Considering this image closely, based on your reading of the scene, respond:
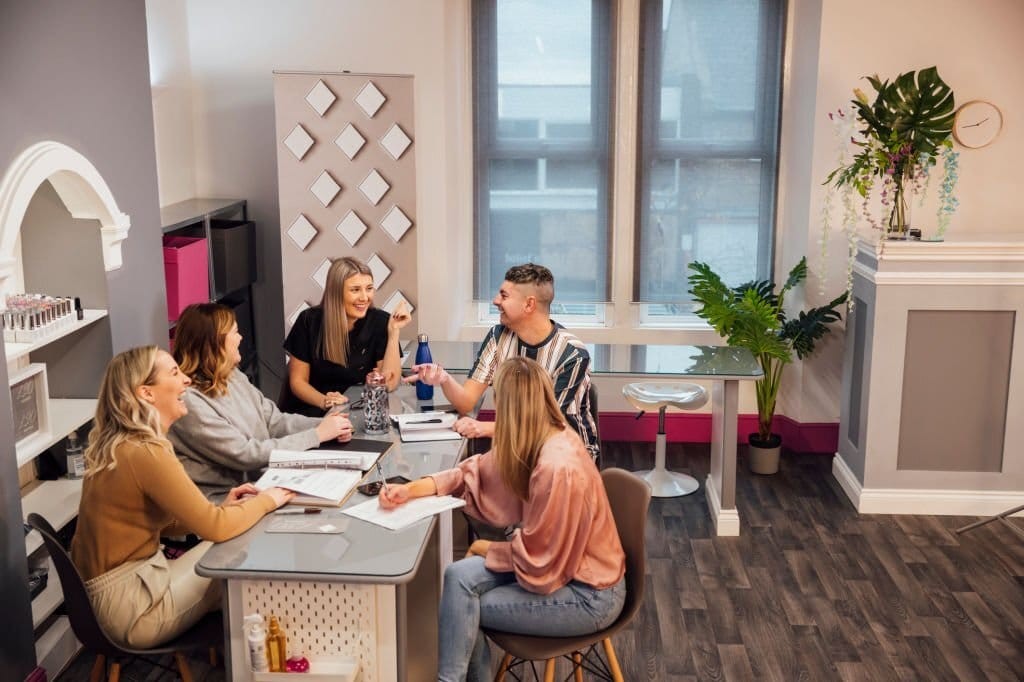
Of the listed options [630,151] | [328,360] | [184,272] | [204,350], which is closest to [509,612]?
[204,350]

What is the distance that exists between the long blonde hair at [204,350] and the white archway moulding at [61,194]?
550mm

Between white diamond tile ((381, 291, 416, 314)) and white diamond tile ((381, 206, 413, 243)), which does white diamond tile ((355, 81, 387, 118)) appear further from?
white diamond tile ((381, 291, 416, 314))

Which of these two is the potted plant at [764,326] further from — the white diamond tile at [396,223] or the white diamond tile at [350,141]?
the white diamond tile at [350,141]

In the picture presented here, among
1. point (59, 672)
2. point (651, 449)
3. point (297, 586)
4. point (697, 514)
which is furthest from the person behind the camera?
point (651, 449)

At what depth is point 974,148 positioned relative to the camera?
5406 mm

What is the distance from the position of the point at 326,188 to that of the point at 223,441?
7.17ft

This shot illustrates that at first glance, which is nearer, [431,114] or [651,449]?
[431,114]

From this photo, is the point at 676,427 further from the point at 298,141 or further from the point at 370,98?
the point at 298,141

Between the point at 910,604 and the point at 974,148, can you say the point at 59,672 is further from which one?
the point at 974,148

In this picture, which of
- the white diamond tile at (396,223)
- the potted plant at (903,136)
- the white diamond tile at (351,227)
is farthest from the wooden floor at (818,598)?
the white diamond tile at (351,227)

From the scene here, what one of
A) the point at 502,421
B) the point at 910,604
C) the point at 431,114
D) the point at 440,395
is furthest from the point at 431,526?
the point at 431,114

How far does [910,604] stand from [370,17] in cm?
373

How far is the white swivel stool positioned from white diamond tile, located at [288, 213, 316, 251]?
68.8 inches

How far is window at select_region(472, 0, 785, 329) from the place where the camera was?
585 centimetres
